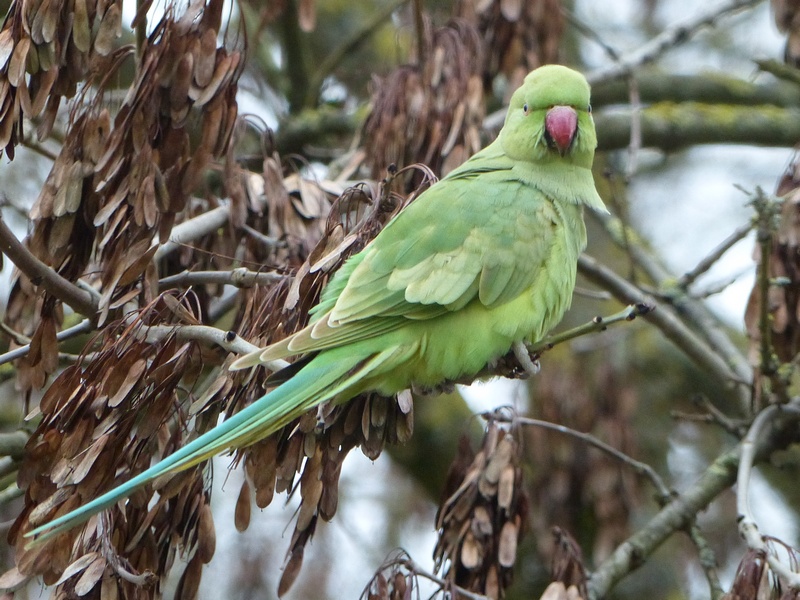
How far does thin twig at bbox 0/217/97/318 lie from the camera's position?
2867mm

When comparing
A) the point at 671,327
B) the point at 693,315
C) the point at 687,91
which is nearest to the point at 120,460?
the point at 671,327

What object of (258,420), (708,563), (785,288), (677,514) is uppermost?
(258,420)

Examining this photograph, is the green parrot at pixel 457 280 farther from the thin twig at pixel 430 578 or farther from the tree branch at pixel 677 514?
the tree branch at pixel 677 514

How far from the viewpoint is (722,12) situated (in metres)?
5.62

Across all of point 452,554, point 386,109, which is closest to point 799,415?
point 452,554

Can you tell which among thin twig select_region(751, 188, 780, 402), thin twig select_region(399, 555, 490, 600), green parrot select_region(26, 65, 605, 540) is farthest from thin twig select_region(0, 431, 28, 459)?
thin twig select_region(751, 188, 780, 402)

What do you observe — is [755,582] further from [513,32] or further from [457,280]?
[513,32]

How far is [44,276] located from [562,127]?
74.3 inches

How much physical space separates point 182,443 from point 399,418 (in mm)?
657

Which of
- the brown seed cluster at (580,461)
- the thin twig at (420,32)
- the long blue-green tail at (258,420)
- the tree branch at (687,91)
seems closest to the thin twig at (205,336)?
the long blue-green tail at (258,420)

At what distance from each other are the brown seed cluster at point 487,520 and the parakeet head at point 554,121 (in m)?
1.05

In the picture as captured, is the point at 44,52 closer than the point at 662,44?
Yes

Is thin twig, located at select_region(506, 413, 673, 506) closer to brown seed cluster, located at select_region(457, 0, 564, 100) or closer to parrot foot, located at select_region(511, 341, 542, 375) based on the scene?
parrot foot, located at select_region(511, 341, 542, 375)

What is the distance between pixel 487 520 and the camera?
3564 millimetres
